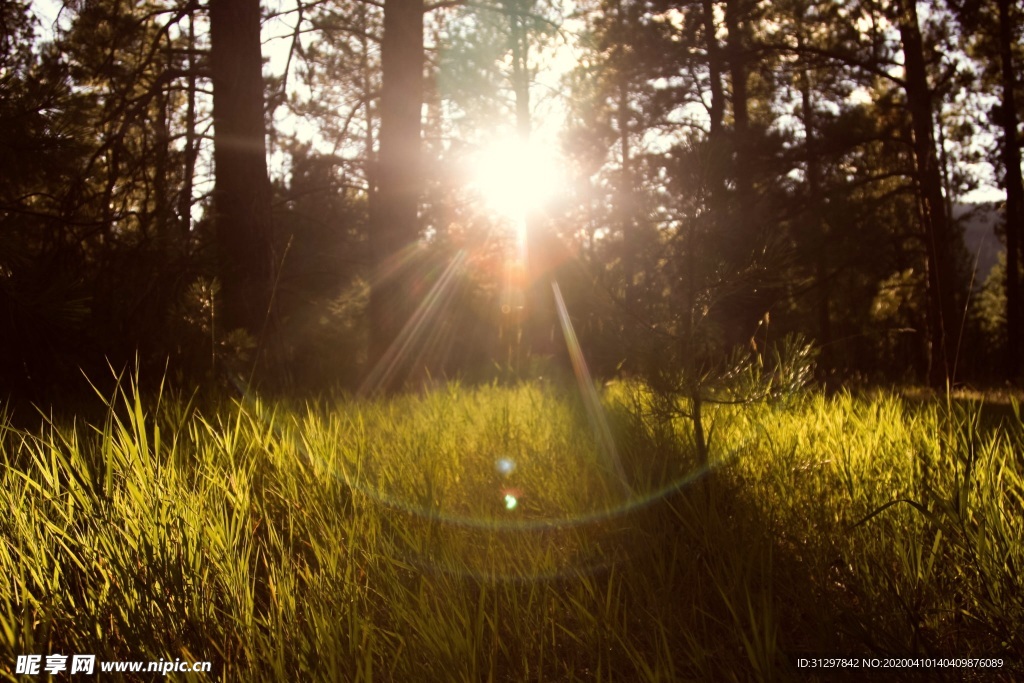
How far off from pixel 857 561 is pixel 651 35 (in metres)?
9.60

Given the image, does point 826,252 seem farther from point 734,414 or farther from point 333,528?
point 333,528

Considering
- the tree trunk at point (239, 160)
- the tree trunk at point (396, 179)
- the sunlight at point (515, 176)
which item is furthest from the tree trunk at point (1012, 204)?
the tree trunk at point (239, 160)

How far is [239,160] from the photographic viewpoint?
5.66 m

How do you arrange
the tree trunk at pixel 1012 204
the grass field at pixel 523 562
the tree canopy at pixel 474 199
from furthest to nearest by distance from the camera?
the tree trunk at pixel 1012 204 → the tree canopy at pixel 474 199 → the grass field at pixel 523 562

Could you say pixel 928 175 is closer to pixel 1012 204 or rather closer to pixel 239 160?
pixel 1012 204

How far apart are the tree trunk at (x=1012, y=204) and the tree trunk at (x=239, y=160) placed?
12.7m

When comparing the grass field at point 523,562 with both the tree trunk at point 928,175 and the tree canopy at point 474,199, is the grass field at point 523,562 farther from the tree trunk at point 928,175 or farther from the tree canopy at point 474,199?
the tree trunk at point 928,175

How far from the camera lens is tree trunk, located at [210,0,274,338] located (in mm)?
5637

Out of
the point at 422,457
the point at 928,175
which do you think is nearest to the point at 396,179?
the point at 422,457

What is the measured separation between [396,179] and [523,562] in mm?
5163

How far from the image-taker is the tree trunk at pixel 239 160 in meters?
5.64

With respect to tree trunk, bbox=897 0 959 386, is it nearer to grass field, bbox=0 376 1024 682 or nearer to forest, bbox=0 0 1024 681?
forest, bbox=0 0 1024 681

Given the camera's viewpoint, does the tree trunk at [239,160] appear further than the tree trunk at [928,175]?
No

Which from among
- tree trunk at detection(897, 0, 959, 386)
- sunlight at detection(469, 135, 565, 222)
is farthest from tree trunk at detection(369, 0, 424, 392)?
tree trunk at detection(897, 0, 959, 386)
